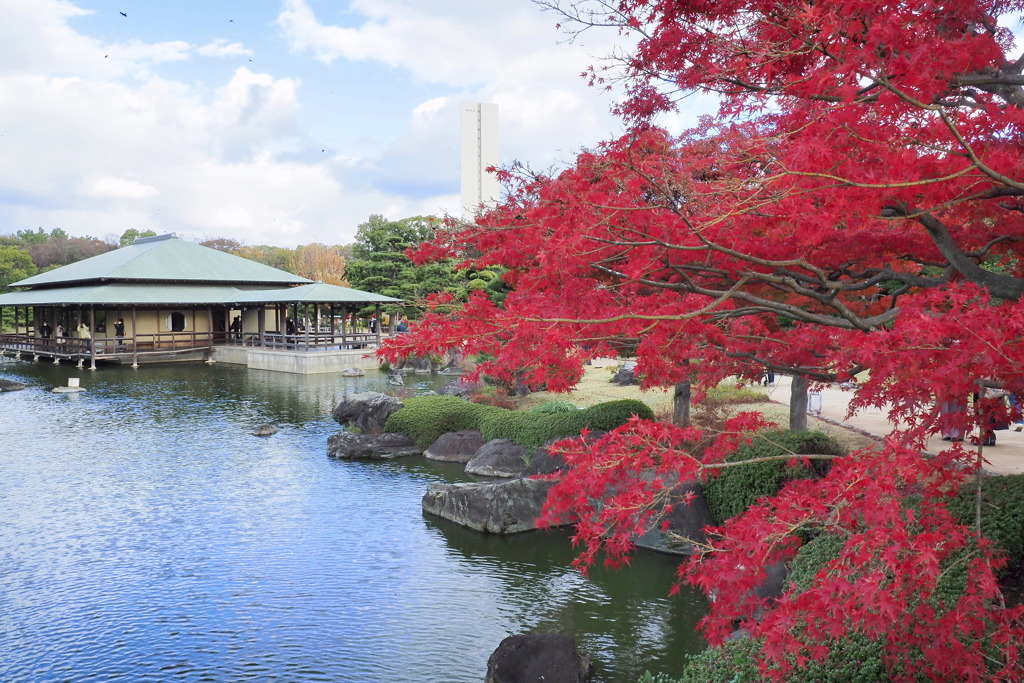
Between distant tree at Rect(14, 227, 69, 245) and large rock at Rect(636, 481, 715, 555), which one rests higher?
distant tree at Rect(14, 227, 69, 245)

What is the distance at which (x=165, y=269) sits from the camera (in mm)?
33562

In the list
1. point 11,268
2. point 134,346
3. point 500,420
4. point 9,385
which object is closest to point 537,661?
point 500,420

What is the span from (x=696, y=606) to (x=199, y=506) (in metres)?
7.20

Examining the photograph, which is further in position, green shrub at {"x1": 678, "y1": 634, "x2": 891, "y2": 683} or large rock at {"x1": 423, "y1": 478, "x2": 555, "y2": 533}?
large rock at {"x1": 423, "y1": 478, "x2": 555, "y2": 533}

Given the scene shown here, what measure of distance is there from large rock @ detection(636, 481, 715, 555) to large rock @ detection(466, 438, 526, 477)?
11.2 ft

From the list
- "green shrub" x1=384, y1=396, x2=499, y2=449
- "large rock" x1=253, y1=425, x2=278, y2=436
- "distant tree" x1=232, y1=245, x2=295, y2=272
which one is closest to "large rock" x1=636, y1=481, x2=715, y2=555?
"green shrub" x1=384, y1=396, x2=499, y2=449

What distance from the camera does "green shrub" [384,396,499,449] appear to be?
1441 cm

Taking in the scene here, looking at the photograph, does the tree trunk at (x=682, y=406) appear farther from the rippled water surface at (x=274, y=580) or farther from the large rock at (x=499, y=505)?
the rippled water surface at (x=274, y=580)

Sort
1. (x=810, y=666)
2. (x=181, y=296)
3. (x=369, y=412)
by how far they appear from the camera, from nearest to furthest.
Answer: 1. (x=810, y=666)
2. (x=369, y=412)
3. (x=181, y=296)

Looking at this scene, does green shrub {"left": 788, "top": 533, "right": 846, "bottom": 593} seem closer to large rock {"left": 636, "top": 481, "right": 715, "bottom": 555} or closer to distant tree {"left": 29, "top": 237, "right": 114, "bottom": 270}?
large rock {"left": 636, "top": 481, "right": 715, "bottom": 555}

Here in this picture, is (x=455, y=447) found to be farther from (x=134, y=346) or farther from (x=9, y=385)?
(x=134, y=346)

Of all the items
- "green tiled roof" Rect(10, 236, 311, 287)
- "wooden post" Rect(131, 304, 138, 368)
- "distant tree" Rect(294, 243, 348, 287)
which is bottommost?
"wooden post" Rect(131, 304, 138, 368)

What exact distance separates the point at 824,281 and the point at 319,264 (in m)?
56.6

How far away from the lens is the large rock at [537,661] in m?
5.97
